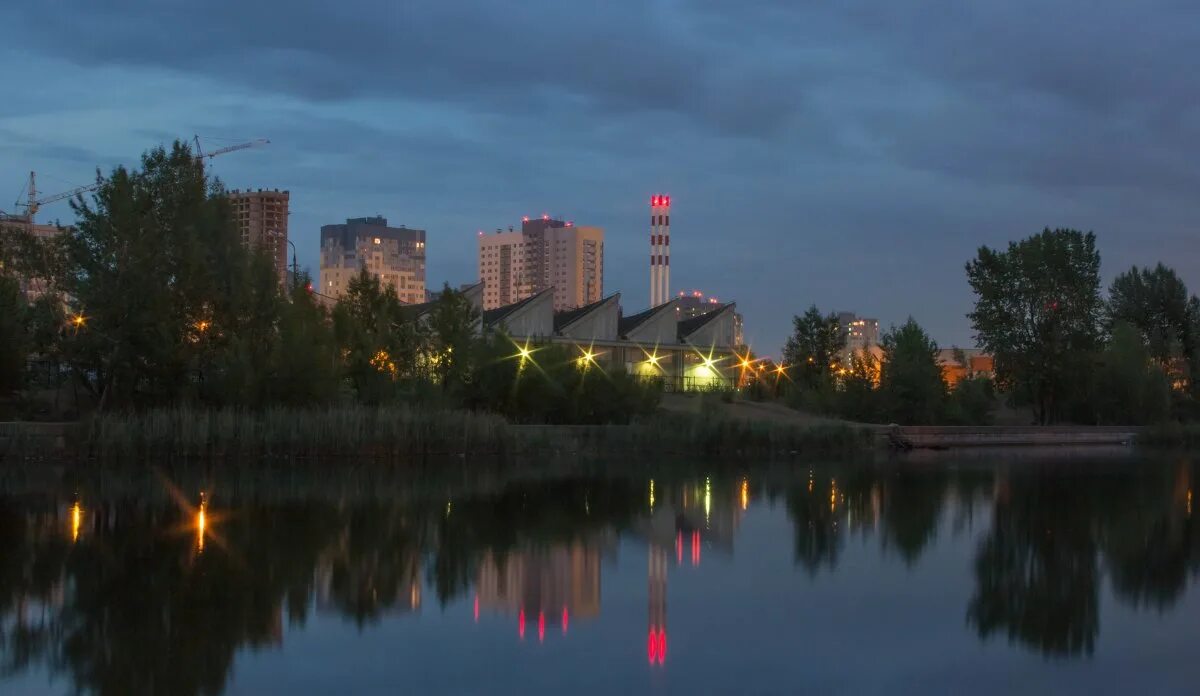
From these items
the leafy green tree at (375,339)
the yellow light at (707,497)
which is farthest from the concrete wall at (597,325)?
the yellow light at (707,497)

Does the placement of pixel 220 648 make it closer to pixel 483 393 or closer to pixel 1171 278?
pixel 483 393

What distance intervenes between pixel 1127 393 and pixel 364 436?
3984cm

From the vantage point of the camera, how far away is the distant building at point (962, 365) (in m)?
60.4

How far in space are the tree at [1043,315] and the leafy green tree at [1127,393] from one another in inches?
73.0

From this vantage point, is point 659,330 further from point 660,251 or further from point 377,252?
point 377,252

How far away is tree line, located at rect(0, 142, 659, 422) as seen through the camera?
32406 mm

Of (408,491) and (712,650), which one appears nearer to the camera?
(712,650)

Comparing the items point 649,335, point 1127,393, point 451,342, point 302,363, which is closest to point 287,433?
point 302,363

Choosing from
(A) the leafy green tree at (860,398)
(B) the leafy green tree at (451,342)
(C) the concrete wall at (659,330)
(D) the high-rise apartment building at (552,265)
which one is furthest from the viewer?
(D) the high-rise apartment building at (552,265)

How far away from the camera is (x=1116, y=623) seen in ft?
40.4

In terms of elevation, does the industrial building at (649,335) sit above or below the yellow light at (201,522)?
above

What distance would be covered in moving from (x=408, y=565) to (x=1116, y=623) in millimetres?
8053

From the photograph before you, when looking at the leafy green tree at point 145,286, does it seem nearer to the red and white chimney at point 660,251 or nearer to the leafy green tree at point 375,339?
the leafy green tree at point 375,339

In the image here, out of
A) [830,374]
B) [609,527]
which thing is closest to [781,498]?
[609,527]
